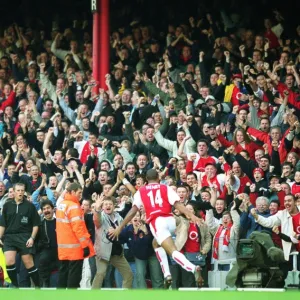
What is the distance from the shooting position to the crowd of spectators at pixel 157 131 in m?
17.2

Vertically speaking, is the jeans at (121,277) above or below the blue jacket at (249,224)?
below

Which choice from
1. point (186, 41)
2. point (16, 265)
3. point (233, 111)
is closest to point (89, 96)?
point (186, 41)

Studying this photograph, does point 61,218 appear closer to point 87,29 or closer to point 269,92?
point 269,92

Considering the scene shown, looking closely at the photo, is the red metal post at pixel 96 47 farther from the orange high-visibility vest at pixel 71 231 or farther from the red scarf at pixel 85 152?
the orange high-visibility vest at pixel 71 231

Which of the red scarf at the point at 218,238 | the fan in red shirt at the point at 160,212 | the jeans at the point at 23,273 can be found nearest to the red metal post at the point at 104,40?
the jeans at the point at 23,273

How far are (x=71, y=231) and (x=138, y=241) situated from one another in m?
1.05

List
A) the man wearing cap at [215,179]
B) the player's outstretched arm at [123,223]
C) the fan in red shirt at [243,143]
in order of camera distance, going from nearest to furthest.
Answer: the player's outstretched arm at [123,223]
the man wearing cap at [215,179]
the fan in red shirt at [243,143]

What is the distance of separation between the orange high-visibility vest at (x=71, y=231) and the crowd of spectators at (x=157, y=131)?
0.53 meters

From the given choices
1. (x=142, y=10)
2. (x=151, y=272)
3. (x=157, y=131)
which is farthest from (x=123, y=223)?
(x=142, y=10)

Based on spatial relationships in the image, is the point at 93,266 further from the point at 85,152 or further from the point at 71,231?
the point at 85,152

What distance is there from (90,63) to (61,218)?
25.6ft

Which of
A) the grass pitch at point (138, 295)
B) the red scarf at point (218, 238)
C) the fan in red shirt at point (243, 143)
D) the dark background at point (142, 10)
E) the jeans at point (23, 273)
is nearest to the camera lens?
the grass pitch at point (138, 295)

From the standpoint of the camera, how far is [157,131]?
20141mm

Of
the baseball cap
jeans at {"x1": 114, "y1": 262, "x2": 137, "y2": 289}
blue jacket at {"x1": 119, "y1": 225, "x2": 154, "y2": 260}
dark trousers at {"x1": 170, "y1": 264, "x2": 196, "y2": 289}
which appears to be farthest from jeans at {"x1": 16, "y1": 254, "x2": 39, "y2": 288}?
the baseball cap
